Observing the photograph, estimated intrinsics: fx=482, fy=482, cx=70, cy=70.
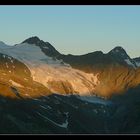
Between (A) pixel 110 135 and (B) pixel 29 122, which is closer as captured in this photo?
(A) pixel 110 135

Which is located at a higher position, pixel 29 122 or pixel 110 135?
pixel 110 135
